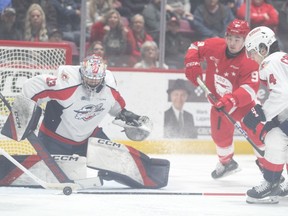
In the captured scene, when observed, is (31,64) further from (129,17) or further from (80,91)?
(129,17)

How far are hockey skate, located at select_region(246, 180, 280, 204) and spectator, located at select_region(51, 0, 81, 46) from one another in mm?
3146

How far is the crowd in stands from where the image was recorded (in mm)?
8500

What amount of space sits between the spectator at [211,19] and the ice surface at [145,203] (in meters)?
2.39

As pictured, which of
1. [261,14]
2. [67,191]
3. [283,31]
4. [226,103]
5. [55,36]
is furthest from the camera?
[283,31]

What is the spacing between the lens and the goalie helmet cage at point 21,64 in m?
6.93

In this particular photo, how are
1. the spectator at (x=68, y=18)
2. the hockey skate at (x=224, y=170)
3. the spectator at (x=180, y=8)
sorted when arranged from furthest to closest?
1. the spectator at (x=180, y=8)
2. the spectator at (x=68, y=18)
3. the hockey skate at (x=224, y=170)

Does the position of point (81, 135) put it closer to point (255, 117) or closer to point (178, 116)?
point (255, 117)

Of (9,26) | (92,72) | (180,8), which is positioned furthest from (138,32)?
(92,72)

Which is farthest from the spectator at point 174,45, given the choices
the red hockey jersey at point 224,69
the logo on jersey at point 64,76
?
the logo on jersey at point 64,76

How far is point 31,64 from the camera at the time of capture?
281 inches

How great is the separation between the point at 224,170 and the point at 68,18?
214cm

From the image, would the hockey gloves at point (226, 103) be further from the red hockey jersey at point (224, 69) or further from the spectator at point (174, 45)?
the spectator at point (174, 45)

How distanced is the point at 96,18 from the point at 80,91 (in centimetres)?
252

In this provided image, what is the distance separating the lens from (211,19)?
9.20 meters
